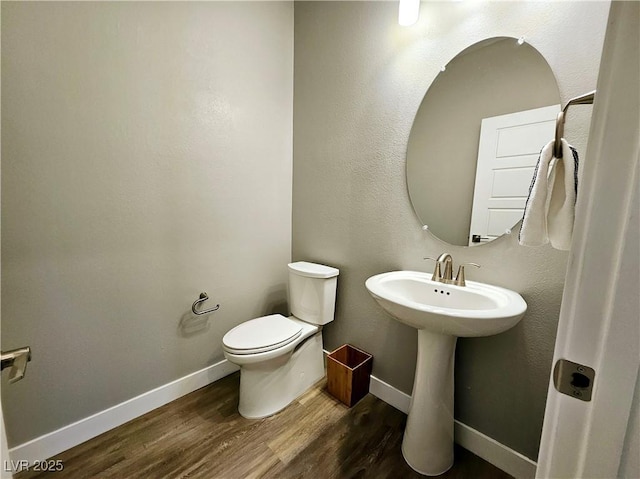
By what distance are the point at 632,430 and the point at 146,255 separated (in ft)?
5.51

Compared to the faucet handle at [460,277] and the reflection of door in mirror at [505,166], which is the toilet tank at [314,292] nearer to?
the faucet handle at [460,277]

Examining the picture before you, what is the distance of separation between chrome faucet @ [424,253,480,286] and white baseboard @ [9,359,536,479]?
2.37ft

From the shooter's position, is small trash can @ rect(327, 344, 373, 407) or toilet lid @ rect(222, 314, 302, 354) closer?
toilet lid @ rect(222, 314, 302, 354)

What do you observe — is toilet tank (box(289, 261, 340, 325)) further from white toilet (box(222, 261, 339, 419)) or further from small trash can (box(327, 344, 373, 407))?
small trash can (box(327, 344, 373, 407))

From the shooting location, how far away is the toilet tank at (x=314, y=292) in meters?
1.66

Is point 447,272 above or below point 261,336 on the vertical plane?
above

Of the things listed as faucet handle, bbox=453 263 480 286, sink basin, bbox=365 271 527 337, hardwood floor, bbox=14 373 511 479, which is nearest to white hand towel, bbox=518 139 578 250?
sink basin, bbox=365 271 527 337

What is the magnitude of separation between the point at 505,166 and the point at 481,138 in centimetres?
17

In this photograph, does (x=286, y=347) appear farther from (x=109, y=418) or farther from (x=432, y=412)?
Result: (x=109, y=418)

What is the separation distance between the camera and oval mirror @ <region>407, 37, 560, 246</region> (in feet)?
3.49

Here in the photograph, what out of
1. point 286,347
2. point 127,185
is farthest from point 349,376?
point 127,185

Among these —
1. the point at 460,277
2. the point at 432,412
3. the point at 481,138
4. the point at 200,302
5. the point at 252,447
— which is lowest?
the point at 252,447

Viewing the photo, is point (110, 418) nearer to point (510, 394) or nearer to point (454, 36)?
point (510, 394)

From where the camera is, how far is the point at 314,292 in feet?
5.52
